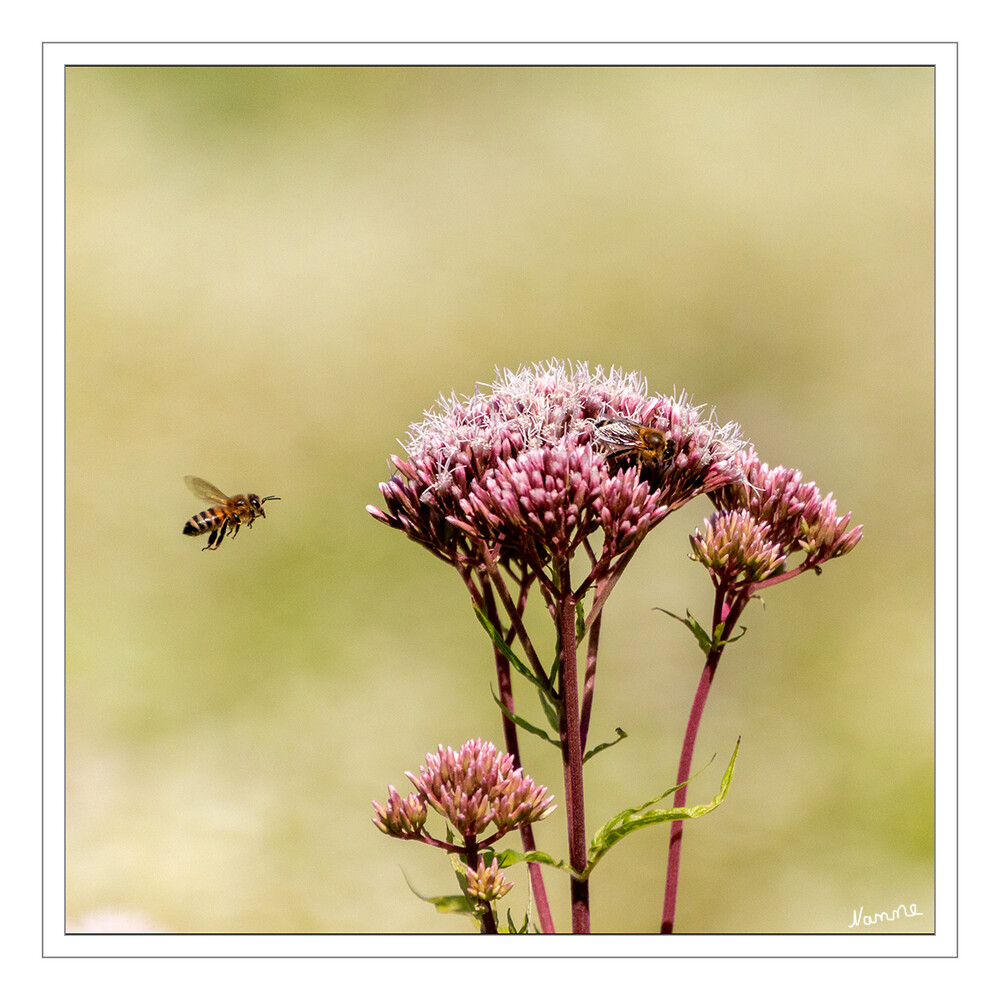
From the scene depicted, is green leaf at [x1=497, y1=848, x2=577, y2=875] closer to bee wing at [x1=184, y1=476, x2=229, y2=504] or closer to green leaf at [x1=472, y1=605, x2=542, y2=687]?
green leaf at [x1=472, y1=605, x2=542, y2=687]

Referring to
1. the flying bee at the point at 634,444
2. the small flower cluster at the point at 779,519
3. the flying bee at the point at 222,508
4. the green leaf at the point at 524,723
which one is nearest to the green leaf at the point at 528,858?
the green leaf at the point at 524,723

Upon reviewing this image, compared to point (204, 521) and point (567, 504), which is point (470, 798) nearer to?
point (567, 504)

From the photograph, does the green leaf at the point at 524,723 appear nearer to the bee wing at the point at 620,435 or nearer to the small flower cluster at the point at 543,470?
the small flower cluster at the point at 543,470
